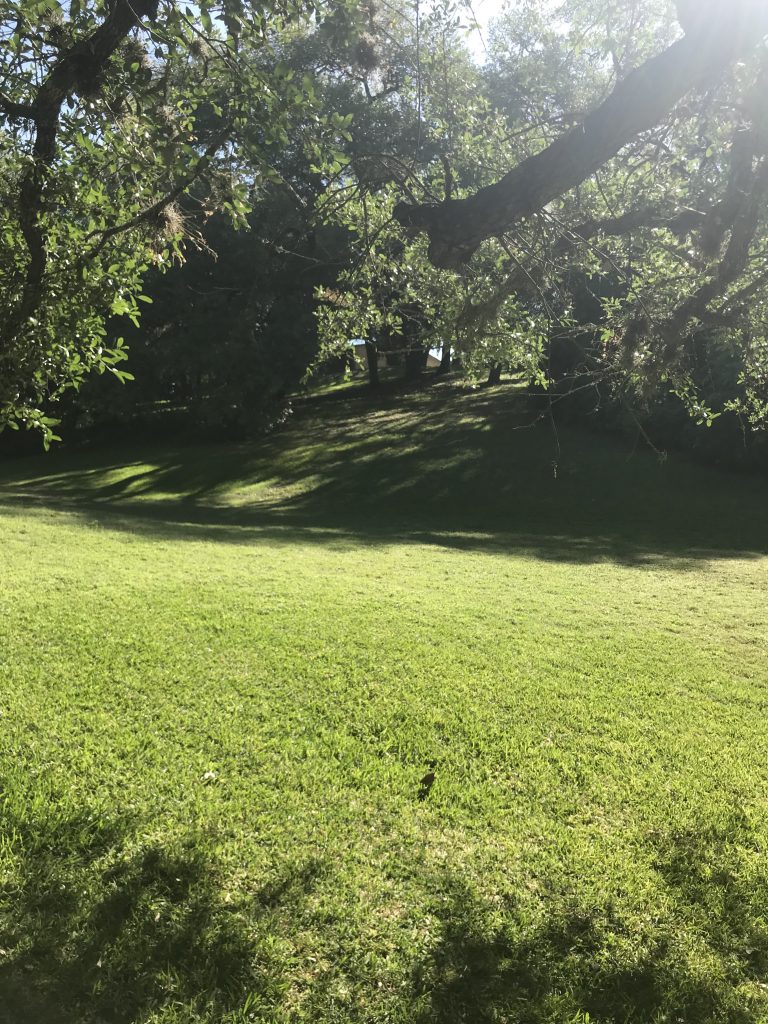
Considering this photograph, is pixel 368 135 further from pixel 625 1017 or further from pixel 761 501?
pixel 625 1017

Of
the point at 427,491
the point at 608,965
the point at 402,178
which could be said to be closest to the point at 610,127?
the point at 402,178

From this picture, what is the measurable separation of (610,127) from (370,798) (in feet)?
14.2

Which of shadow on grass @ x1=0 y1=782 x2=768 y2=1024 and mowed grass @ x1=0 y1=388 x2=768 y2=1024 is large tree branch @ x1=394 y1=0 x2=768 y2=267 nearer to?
mowed grass @ x1=0 y1=388 x2=768 y2=1024

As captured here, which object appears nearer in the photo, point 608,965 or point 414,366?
point 608,965

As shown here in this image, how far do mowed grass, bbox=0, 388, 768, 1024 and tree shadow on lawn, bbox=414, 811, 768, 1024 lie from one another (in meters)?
0.01

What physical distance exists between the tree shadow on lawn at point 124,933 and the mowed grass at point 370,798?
0.01 m

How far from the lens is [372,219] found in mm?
6676

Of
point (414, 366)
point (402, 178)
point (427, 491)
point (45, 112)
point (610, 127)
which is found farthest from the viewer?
point (414, 366)

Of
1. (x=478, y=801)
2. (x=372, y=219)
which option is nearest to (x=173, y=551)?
(x=372, y=219)

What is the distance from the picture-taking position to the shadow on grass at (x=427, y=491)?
15.9 m

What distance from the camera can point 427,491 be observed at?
2170cm

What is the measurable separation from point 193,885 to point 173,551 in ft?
27.9

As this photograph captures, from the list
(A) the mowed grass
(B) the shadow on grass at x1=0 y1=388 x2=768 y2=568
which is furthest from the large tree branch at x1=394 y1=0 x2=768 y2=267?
(B) the shadow on grass at x1=0 y1=388 x2=768 y2=568

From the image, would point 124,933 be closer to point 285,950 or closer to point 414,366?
point 285,950
